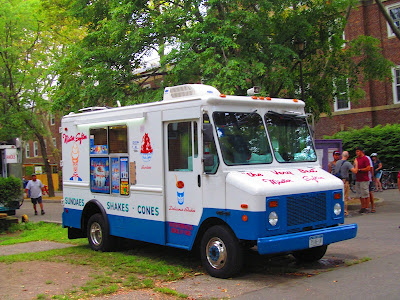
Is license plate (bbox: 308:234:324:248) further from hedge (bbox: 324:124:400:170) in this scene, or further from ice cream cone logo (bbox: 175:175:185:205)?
hedge (bbox: 324:124:400:170)

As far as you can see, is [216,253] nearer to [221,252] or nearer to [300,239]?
[221,252]

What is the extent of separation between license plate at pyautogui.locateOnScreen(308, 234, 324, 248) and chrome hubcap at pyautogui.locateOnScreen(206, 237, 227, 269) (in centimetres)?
125

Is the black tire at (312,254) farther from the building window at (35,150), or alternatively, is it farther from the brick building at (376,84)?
the building window at (35,150)

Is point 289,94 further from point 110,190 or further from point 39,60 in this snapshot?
point 39,60

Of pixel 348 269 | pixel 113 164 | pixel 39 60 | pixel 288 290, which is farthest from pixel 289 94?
pixel 39 60

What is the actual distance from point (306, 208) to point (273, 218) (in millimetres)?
726

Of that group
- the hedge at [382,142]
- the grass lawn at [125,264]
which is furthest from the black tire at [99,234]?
the hedge at [382,142]

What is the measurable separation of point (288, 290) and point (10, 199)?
12127mm

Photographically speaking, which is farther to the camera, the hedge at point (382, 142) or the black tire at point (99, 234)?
the hedge at point (382, 142)

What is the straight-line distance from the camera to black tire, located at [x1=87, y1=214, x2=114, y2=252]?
9250 millimetres

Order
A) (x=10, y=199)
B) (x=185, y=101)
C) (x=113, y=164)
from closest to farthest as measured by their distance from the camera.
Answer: (x=185, y=101), (x=113, y=164), (x=10, y=199)

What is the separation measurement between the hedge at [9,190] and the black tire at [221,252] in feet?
34.7

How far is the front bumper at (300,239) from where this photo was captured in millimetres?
6340

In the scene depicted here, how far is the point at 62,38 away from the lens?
2750cm
